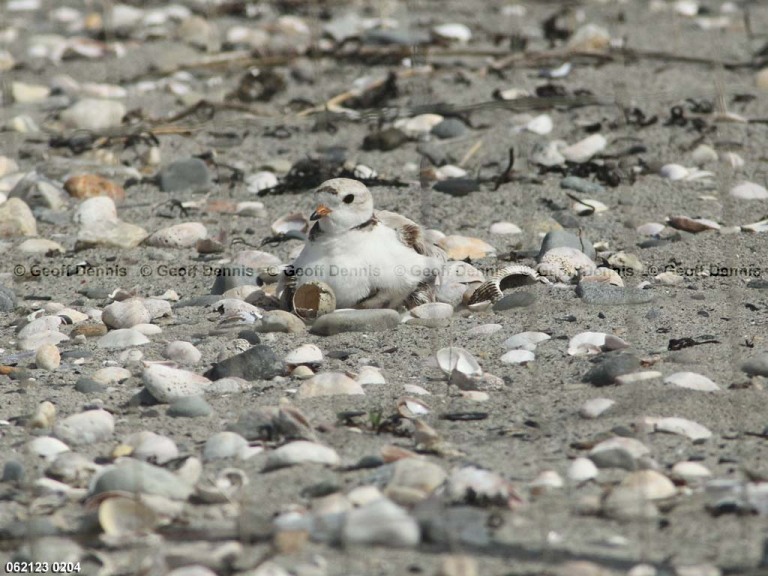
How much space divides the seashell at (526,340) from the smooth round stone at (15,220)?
2.34 m

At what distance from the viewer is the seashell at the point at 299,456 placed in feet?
9.35

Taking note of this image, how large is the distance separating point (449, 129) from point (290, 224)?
1.41 m

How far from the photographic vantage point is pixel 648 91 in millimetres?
6805

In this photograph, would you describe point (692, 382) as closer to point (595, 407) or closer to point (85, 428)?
point (595, 407)

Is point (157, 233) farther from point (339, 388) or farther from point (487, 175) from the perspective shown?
point (339, 388)

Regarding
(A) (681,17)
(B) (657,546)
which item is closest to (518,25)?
(A) (681,17)

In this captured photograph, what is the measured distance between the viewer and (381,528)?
2.43 metres

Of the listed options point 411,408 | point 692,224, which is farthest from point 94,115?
point 411,408

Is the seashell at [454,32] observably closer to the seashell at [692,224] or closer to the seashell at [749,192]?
the seashell at [749,192]

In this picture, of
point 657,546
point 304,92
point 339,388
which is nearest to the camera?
point 657,546

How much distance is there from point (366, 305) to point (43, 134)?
3.15 metres

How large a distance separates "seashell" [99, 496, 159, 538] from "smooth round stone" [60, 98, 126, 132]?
14.2 feet

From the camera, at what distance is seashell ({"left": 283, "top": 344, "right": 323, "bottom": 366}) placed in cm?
362

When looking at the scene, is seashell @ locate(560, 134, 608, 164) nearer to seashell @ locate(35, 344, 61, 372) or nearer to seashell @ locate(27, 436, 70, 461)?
seashell @ locate(35, 344, 61, 372)
